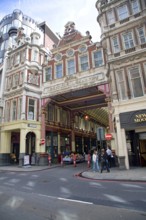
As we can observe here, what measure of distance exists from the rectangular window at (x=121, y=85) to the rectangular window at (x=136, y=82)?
28.3 inches

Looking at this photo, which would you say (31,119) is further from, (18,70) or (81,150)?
(81,150)

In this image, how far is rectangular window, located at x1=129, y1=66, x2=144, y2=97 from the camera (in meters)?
15.3

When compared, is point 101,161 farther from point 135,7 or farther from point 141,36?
point 135,7

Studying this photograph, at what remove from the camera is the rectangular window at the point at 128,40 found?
1686 cm

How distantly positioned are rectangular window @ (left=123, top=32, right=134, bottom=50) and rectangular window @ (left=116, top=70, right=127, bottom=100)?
114 inches

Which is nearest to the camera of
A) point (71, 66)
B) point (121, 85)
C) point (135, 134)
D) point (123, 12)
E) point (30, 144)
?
point (135, 134)

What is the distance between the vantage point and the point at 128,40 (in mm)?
17078

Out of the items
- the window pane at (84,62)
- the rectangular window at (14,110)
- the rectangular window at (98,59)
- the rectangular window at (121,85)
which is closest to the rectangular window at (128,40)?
the rectangular window at (121,85)

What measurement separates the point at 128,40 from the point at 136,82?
485 centimetres

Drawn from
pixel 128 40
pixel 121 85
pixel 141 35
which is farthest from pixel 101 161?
pixel 141 35

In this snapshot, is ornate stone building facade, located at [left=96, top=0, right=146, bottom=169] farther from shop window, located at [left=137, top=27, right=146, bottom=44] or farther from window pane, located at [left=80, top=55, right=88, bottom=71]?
window pane, located at [left=80, top=55, right=88, bottom=71]

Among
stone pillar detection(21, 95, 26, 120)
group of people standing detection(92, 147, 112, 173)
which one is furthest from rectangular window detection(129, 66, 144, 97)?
stone pillar detection(21, 95, 26, 120)

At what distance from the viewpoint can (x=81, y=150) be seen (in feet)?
111

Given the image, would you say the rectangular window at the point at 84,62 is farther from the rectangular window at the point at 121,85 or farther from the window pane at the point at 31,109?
the window pane at the point at 31,109
